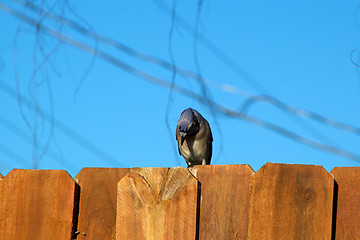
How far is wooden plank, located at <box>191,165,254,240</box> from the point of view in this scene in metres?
2.90

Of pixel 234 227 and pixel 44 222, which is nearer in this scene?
pixel 234 227

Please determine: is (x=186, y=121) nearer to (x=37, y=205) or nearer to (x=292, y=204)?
(x=37, y=205)

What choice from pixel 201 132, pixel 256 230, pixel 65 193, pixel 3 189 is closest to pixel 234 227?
pixel 256 230

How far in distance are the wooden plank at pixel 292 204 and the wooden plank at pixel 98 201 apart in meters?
0.94

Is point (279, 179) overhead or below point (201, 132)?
below

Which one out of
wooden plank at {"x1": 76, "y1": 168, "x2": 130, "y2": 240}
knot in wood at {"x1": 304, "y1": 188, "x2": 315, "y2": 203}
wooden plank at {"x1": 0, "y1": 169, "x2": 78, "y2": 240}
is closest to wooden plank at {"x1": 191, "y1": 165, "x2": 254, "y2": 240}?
knot in wood at {"x1": 304, "y1": 188, "x2": 315, "y2": 203}

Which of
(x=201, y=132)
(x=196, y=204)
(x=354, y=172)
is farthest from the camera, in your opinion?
(x=201, y=132)

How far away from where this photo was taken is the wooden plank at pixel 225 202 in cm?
290

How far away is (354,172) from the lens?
9.07 feet

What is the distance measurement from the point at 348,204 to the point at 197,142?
5.53m

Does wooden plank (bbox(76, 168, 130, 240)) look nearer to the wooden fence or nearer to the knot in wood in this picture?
the wooden fence

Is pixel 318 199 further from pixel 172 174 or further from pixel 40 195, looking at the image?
pixel 40 195

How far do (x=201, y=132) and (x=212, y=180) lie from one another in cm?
510

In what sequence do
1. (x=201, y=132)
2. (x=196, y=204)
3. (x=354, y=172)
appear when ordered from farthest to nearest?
(x=201, y=132)
(x=196, y=204)
(x=354, y=172)
